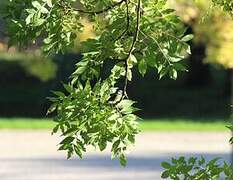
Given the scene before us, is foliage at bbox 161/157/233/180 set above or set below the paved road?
above

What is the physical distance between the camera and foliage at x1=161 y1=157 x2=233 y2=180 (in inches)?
120

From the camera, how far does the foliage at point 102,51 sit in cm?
269

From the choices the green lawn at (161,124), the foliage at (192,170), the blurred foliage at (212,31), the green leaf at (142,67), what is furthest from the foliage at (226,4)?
the green lawn at (161,124)

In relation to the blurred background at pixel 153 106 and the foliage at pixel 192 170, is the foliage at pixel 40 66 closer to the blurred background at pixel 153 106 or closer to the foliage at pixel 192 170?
the blurred background at pixel 153 106

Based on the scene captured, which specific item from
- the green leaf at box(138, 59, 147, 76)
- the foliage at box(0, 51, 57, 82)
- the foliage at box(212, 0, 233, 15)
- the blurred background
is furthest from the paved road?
the green leaf at box(138, 59, 147, 76)

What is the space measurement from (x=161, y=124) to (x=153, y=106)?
3723 millimetres

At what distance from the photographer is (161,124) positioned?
2144cm

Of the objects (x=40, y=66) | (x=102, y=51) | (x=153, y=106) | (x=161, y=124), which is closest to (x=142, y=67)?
(x=102, y=51)

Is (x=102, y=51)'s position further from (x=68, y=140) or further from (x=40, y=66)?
(x=40, y=66)

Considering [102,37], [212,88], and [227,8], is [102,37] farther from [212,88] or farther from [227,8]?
[212,88]

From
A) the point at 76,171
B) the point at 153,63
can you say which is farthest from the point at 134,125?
the point at 76,171

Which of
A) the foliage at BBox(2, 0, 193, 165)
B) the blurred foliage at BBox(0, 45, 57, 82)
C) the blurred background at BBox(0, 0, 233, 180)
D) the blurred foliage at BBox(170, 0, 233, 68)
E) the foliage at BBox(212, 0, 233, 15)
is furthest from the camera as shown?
the blurred foliage at BBox(0, 45, 57, 82)

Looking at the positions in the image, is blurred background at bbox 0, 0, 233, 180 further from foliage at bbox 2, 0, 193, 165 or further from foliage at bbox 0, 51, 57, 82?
foliage at bbox 2, 0, 193, 165

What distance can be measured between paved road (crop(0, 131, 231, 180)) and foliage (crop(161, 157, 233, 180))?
9.12 metres
